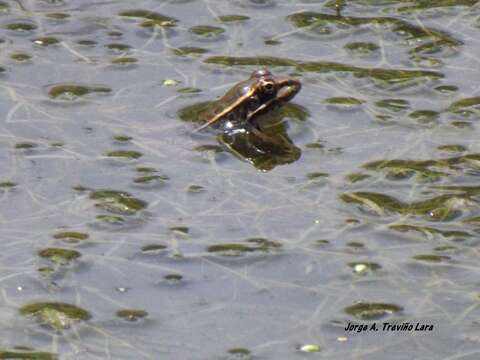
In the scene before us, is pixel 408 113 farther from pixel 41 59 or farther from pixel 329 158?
pixel 41 59

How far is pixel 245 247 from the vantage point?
20.2 ft

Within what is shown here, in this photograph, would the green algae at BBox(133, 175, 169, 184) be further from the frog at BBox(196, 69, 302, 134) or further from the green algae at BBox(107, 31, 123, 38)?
the green algae at BBox(107, 31, 123, 38)

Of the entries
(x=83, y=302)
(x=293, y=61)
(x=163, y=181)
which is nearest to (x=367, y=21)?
(x=293, y=61)

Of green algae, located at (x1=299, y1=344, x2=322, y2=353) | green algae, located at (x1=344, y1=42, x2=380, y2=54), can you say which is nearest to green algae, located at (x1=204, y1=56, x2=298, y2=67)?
green algae, located at (x1=344, y1=42, x2=380, y2=54)

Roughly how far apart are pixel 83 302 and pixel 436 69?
315 cm

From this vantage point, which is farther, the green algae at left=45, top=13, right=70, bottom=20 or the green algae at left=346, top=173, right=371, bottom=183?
the green algae at left=45, top=13, right=70, bottom=20

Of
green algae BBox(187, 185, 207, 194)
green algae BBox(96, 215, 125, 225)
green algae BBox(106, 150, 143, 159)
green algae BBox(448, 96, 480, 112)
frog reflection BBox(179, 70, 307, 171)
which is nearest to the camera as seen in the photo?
green algae BBox(96, 215, 125, 225)

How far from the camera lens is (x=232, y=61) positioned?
805cm

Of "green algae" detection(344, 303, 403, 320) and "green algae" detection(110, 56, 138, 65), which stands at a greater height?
"green algae" detection(110, 56, 138, 65)

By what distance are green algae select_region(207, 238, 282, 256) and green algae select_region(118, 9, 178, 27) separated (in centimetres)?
263

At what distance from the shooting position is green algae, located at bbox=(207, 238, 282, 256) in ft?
20.1

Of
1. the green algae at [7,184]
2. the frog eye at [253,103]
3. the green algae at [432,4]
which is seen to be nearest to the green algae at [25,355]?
the green algae at [7,184]

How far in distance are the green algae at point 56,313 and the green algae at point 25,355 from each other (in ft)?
0.63

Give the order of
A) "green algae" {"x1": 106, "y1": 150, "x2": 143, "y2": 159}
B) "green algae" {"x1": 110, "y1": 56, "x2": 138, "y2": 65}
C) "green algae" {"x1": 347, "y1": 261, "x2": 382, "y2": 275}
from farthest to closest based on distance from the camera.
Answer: "green algae" {"x1": 110, "y1": 56, "x2": 138, "y2": 65}, "green algae" {"x1": 106, "y1": 150, "x2": 143, "y2": 159}, "green algae" {"x1": 347, "y1": 261, "x2": 382, "y2": 275}
